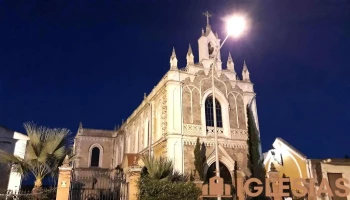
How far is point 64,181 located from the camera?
1514 cm

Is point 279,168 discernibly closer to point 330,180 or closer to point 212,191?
point 330,180

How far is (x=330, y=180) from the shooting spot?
2106cm

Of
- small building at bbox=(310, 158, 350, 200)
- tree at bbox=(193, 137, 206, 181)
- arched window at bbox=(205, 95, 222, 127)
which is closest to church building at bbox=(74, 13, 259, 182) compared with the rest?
arched window at bbox=(205, 95, 222, 127)

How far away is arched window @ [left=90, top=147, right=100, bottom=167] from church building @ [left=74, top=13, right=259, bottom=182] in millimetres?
14508

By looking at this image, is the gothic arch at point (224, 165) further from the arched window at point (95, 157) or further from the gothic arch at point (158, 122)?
the arched window at point (95, 157)

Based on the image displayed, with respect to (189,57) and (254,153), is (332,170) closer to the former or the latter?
(254,153)

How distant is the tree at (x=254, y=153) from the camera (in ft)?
81.0

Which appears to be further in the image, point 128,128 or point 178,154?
point 128,128

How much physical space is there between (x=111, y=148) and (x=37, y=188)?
28599mm

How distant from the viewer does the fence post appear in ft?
48.8

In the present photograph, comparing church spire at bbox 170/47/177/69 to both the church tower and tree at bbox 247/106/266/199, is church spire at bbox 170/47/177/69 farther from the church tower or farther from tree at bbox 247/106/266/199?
tree at bbox 247/106/266/199

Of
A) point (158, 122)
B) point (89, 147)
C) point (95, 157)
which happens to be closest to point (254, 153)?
point (158, 122)

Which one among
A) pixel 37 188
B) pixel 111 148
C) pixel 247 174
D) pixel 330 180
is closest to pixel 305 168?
pixel 330 180

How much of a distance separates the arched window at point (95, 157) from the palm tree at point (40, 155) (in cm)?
2692
